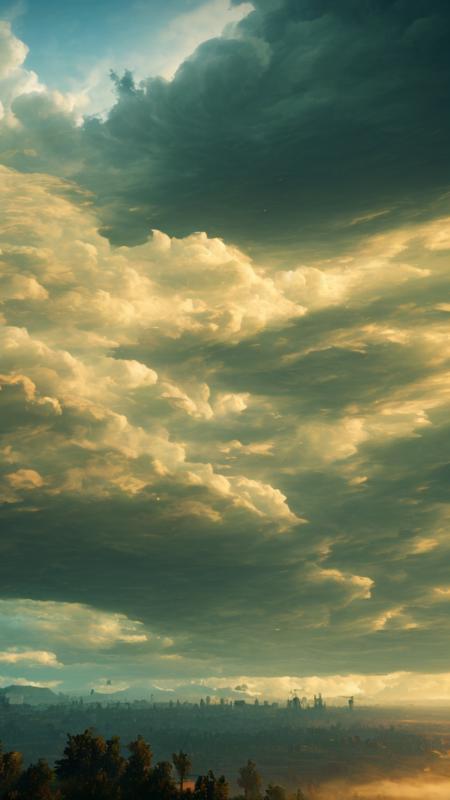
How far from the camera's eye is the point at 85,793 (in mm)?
136625

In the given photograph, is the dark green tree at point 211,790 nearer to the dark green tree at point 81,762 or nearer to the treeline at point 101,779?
the treeline at point 101,779

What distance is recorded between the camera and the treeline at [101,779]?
5418 inches

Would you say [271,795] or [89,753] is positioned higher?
[89,753]

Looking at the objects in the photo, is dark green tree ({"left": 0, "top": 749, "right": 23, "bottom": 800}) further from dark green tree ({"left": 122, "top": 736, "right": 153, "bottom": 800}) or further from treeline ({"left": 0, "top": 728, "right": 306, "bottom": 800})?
dark green tree ({"left": 122, "top": 736, "right": 153, "bottom": 800})

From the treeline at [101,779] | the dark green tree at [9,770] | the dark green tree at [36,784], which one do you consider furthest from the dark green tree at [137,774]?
the dark green tree at [9,770]

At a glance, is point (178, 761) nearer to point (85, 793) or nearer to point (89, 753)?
point (89, 753)

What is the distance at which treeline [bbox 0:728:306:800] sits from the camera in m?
138

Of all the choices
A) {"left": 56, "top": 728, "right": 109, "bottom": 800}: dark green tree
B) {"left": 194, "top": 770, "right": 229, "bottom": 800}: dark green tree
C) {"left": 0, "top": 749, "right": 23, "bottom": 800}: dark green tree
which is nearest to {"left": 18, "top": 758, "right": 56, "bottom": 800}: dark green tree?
{"left": 56, "top": 728, "right": 109, "bottom": 800}: dark green tree

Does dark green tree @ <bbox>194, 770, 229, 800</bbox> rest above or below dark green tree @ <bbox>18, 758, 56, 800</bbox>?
below

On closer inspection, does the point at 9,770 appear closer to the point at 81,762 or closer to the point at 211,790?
the point at 81,762

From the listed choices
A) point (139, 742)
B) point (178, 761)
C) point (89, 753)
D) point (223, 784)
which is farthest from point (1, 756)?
point (223, 784)

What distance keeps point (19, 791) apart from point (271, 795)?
221 feet

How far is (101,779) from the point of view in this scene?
141250mm

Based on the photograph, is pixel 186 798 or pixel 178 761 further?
pixel 178 761
